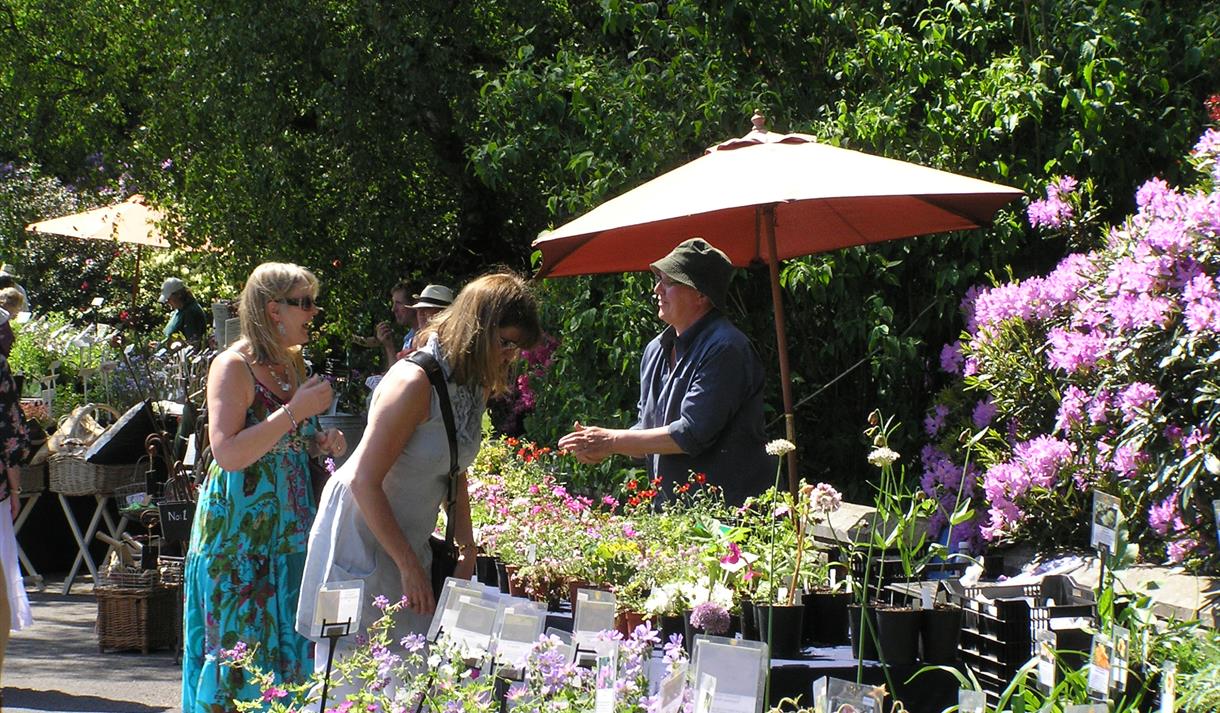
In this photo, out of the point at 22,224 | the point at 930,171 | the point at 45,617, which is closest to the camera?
the point at 930,171

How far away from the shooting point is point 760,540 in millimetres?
3205

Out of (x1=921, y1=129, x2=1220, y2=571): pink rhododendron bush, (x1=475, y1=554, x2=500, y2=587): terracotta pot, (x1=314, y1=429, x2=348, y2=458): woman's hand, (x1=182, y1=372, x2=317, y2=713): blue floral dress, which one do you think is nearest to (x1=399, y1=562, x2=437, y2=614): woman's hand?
(x1=475, y1=554, x2=500, y2=587): terracotta pot

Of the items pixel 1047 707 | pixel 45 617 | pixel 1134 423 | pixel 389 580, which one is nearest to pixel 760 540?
pixel 389 580

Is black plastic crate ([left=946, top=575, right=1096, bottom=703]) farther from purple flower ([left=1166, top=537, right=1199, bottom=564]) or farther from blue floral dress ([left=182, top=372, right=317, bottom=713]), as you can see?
blue floral dress ([left=182, top=372, right=317, bottom=713])

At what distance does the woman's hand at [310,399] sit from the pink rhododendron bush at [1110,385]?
2153 mm

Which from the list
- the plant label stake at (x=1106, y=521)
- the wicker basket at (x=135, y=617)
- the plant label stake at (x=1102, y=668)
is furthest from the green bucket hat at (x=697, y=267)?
the wicker basket at (x=135, y=617)

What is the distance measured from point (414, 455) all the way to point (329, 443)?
41.9 inches

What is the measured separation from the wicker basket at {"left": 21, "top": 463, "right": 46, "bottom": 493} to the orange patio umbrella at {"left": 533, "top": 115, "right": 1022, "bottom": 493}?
4.82 metres

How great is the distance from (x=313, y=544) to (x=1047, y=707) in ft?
6.24

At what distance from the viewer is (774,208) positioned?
528 cm

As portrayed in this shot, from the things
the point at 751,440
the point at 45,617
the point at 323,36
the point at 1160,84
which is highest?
the point at 323,36

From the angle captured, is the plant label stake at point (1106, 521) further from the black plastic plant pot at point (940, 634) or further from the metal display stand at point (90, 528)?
the metal display stand at point (90, 528)

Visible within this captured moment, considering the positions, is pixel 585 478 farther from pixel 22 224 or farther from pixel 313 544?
pixel 22 224

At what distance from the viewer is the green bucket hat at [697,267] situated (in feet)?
13.7
